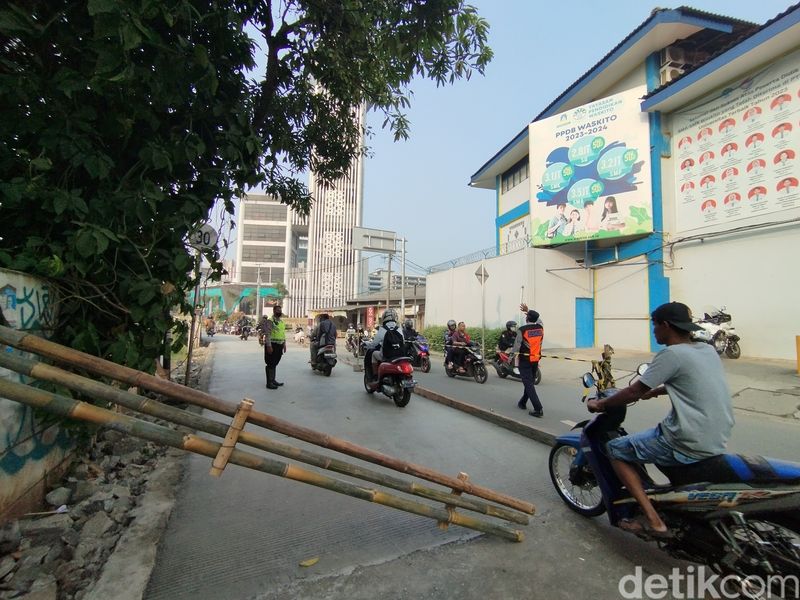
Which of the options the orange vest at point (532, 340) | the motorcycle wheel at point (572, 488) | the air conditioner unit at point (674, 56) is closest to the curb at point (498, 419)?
the orange vest at point (532, 340)

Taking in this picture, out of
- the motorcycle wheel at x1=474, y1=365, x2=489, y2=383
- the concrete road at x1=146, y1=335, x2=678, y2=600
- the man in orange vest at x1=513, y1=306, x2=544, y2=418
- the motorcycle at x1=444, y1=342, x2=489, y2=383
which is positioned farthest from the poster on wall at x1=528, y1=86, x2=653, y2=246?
the concrete road at x1=146, y1=335, x2=678, y2=600

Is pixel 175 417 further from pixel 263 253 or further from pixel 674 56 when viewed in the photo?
pixel 263 253

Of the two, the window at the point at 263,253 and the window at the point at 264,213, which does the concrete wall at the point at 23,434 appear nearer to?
the window at the point at 263,253

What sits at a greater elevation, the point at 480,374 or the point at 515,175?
the point at 515,175

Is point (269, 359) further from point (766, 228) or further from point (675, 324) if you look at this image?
point (766, 228)

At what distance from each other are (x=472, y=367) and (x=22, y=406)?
8.42 m

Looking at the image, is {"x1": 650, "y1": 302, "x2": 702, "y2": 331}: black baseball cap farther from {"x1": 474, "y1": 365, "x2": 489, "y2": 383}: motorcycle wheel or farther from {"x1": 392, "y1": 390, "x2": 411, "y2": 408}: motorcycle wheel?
{"x1": 474, "y1": 365, "x2": 489, "y2": 383}: motorcycle wheel

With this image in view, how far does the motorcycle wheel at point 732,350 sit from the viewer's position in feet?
36.8

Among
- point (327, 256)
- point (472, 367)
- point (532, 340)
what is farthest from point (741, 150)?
point (327, 256)

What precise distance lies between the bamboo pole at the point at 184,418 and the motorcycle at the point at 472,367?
7151mm

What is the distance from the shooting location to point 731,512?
205 centimetres

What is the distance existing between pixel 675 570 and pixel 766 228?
12.6 metres

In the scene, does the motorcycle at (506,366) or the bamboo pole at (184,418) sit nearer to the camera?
the bamboo pole at (184,418)

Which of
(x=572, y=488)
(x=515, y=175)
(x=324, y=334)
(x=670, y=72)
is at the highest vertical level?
(x=670, y=72)
